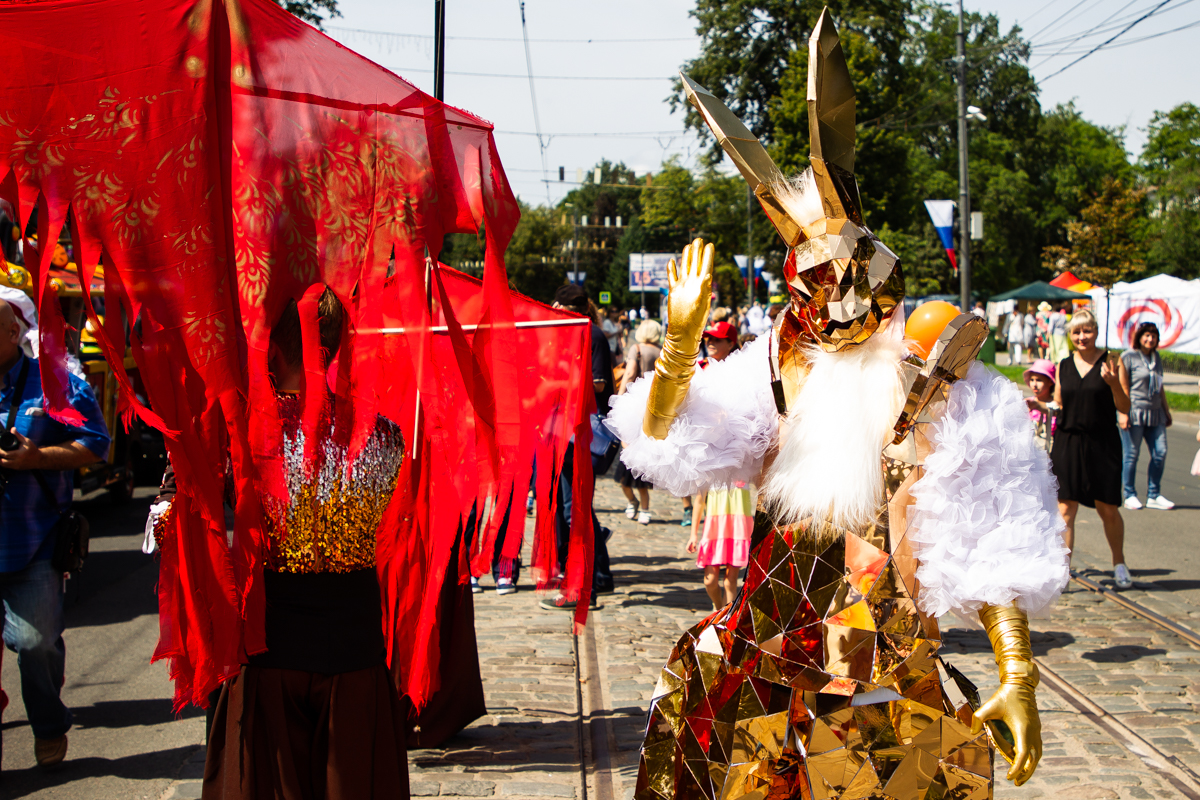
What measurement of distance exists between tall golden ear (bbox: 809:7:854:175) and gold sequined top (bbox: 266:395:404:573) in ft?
4.51

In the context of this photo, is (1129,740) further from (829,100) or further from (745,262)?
(745,262)

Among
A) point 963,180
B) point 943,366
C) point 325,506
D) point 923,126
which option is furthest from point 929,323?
point 923,126

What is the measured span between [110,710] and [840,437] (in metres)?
4.26

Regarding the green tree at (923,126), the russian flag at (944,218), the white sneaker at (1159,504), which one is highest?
the green tree at (923,126)

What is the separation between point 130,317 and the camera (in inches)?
84.1

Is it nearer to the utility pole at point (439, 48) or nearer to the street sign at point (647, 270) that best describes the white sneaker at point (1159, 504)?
the utility pole at point (439, 48)

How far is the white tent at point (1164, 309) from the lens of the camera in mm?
24250

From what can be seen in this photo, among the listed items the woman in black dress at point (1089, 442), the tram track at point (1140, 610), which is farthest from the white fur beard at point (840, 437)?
the woman in black dress at point (1089, 442)

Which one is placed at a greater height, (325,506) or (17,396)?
(17,396)

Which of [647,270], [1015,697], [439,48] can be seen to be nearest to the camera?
[1015,697]

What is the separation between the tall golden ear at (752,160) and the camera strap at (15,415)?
3.10m

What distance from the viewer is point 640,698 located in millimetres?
4863

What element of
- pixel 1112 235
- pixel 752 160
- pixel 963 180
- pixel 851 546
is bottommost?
pixel 851 546

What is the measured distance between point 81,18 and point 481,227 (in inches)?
39.0
